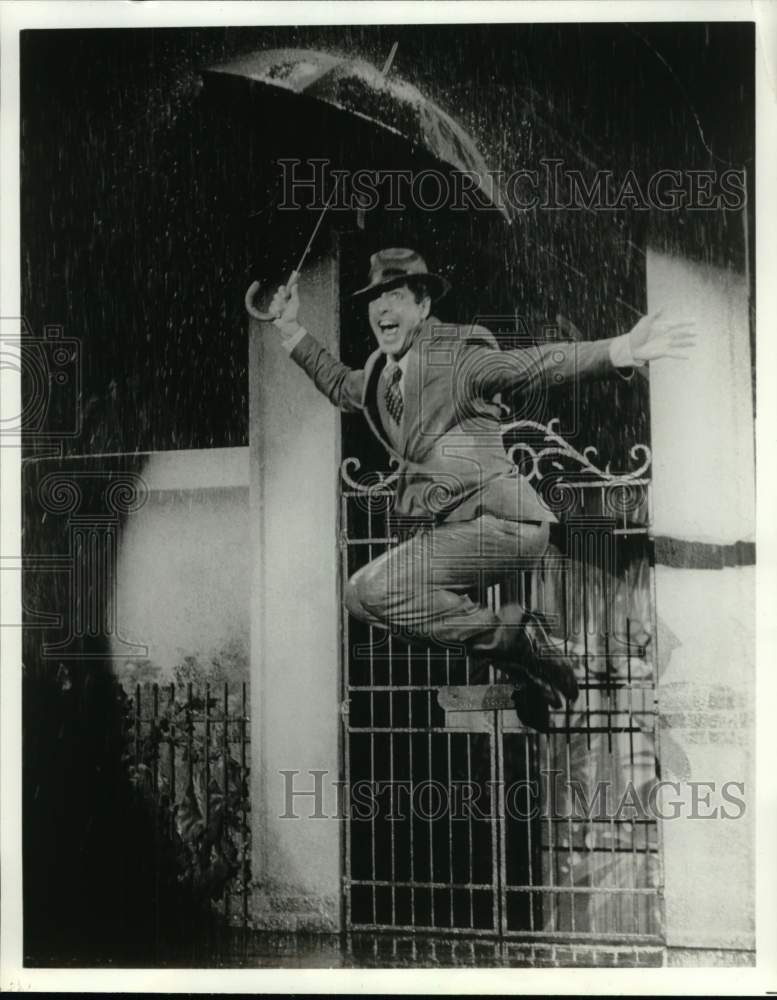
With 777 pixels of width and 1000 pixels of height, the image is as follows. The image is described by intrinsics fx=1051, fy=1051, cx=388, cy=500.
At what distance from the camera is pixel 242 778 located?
3.50 m

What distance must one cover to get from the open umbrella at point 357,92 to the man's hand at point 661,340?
80 cm

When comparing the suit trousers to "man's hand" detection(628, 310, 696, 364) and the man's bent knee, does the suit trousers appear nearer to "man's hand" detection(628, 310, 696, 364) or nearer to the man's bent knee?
the man's bent knee

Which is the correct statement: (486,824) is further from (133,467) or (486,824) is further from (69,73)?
(69,73)

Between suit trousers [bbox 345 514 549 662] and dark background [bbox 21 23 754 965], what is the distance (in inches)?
17.4

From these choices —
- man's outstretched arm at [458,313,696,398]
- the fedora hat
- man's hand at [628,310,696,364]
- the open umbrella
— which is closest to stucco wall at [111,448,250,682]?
the open umbrella

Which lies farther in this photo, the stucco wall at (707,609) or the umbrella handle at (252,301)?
the umbrella handle at (252,301)

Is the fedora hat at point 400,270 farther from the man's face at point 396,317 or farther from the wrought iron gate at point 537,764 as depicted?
the wrought iron gate at point 537,764

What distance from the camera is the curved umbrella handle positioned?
11.6ft

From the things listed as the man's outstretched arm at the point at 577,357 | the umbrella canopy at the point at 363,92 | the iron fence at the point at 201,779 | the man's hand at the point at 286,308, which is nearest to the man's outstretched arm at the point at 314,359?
the man's hand at the point at 286,308

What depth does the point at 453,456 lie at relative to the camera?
11.5ft

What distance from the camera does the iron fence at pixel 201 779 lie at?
3500mm

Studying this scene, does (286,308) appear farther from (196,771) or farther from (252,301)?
(196,771)
